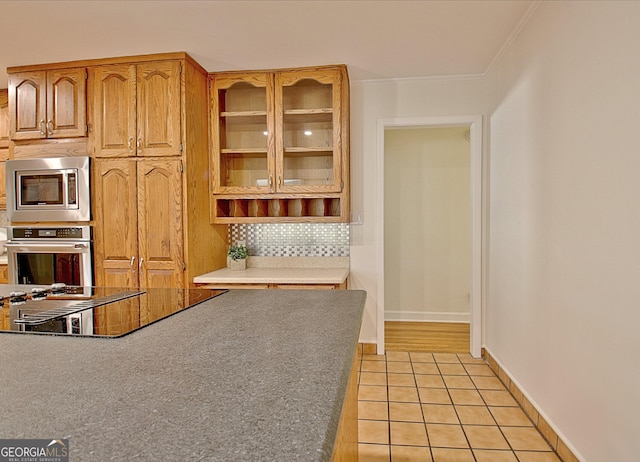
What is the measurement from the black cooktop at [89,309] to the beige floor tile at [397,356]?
2184 millimetres

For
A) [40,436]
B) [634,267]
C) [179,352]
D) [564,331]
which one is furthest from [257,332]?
[564,331]

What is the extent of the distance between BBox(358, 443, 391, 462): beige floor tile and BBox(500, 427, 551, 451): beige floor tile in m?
0.68

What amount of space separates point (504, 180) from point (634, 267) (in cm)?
149

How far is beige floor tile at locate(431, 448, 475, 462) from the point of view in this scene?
6.23ft

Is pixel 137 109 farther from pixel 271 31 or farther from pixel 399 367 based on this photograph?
pixel 399 367

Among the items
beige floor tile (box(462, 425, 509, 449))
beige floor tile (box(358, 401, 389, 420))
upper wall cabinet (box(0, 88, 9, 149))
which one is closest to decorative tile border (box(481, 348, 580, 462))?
beige floor tile (box(462, 425, 509, 449))

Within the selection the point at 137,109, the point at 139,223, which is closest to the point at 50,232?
the point at 139,223

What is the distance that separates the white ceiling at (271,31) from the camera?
2137 mm

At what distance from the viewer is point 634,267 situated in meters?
1.32

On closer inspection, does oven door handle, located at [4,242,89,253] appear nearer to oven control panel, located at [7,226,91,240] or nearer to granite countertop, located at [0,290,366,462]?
oven control panel, located at [7,226,91,240]

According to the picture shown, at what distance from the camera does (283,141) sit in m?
2.97

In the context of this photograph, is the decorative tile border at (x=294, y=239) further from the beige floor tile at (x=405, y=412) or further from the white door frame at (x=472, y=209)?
the beige floor tile at (x=405, y=412)

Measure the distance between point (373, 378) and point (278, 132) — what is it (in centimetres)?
201

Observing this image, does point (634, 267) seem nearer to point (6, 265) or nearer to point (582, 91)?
point (582, 91)
